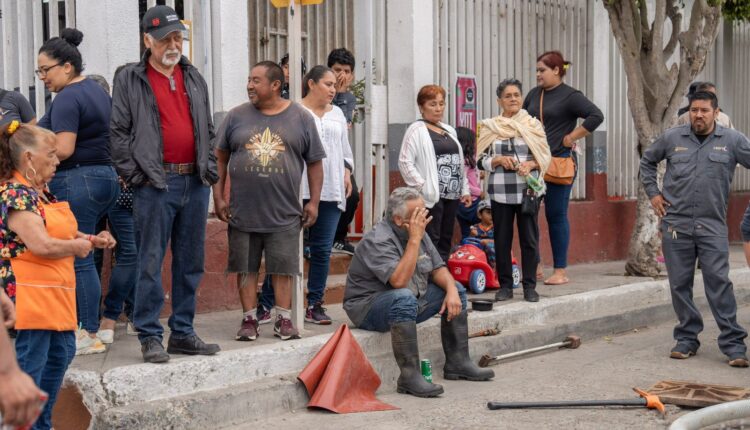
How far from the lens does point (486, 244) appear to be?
10.0m

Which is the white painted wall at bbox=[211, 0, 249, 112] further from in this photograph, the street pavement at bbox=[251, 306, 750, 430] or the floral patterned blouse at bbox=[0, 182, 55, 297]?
the floral patterned blouse at bbox=[0, 182, 55, 297]

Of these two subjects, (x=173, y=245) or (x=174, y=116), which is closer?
(x=174, y=116)

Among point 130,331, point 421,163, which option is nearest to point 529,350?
point 421,163

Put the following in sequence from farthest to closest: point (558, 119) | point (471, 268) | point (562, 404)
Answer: point (558, 119), point (471, 268), point (562, 404)

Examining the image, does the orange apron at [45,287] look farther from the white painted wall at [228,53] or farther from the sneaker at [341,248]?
the sneaker at [341,248]

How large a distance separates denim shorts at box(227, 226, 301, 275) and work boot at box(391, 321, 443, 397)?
2.80 ft

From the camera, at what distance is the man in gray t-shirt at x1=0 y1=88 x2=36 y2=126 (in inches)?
279

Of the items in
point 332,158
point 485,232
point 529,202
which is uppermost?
point 332,158

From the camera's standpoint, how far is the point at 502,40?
11.7m

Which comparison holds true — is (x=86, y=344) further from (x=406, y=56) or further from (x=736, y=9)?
(x=736, y=9)

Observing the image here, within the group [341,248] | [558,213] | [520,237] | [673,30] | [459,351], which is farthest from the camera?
[673,30]

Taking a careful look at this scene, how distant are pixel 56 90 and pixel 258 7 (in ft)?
13.4

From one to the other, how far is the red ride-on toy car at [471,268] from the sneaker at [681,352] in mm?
2080

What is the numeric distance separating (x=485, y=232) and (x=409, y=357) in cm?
355
